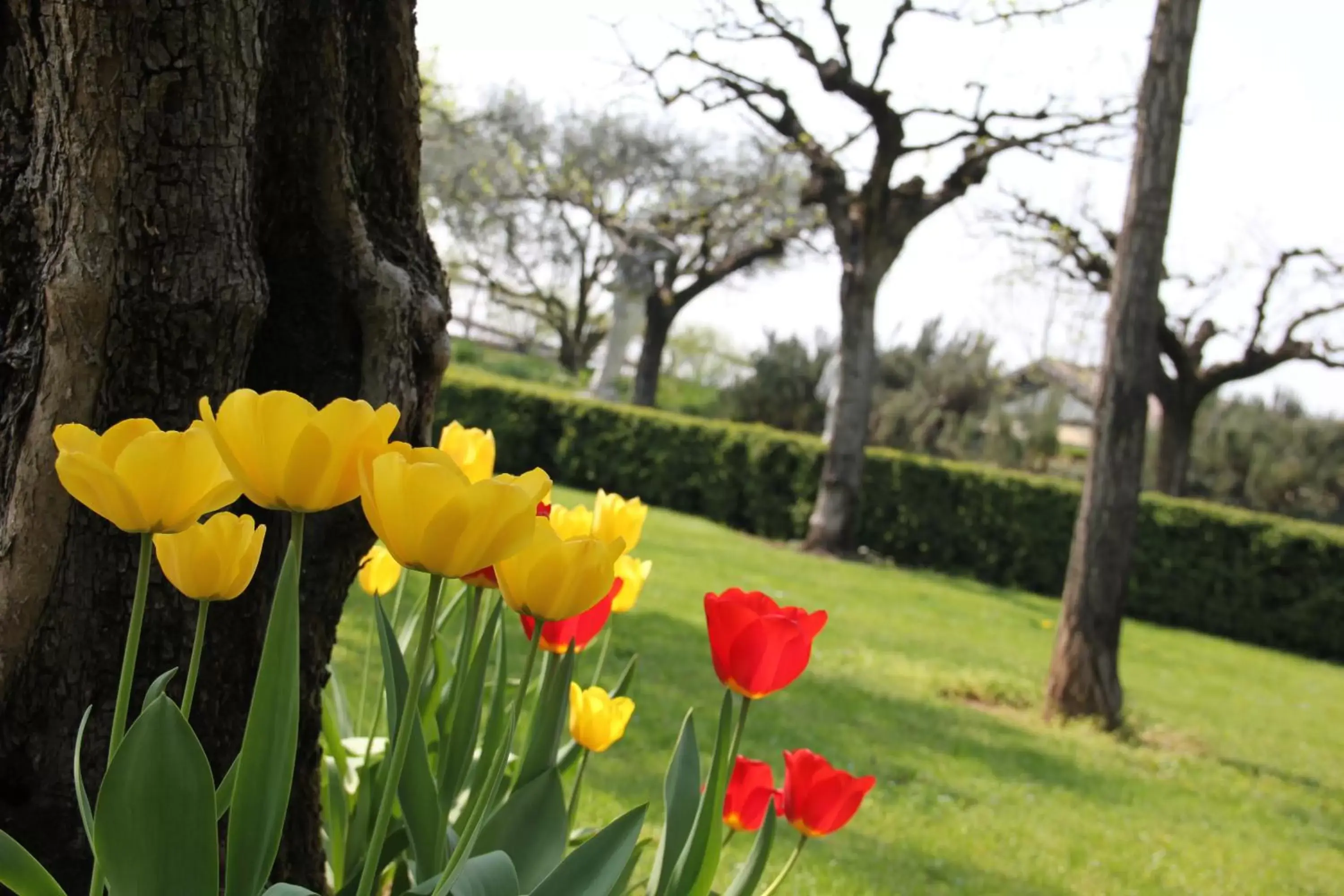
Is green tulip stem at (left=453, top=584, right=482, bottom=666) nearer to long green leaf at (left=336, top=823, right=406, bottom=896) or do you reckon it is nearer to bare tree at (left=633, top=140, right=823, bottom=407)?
long green leaf at (left=336, top=823, right=406, bottom=896)

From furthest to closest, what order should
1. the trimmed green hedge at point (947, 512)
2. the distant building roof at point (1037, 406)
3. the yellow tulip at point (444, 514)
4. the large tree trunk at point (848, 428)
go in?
the distant building roof at point (1037, 406) < the large tree trunk at point (848, 428) < the trimmed green hedge at point (947, 512) < the yellow tulip at point (444, 514)

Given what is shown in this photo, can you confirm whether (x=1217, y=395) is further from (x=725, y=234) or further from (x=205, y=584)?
(x=205, y=584)

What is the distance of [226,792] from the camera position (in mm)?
1179

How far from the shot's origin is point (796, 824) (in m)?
1.52

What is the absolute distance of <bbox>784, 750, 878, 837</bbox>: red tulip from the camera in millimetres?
1509

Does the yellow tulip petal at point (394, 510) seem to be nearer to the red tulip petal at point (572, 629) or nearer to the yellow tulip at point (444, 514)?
the yellow tulip at point (444, 514)

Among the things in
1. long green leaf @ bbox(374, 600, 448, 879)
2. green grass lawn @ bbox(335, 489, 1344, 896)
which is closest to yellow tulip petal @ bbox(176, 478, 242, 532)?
long green leaf @ bbox(374, 600, 448, 879)

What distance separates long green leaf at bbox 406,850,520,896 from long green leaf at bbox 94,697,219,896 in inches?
8.3

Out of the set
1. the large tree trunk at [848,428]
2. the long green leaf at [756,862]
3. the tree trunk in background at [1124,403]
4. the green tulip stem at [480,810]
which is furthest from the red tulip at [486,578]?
the large tree trunk at [848,428]

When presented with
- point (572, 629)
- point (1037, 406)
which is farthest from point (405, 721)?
point (1037, 406)

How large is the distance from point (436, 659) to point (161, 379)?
0.55m

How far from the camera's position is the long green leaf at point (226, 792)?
3.51 feet

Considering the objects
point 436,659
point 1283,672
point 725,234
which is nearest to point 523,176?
point 725,234

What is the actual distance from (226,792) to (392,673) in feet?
0.67
